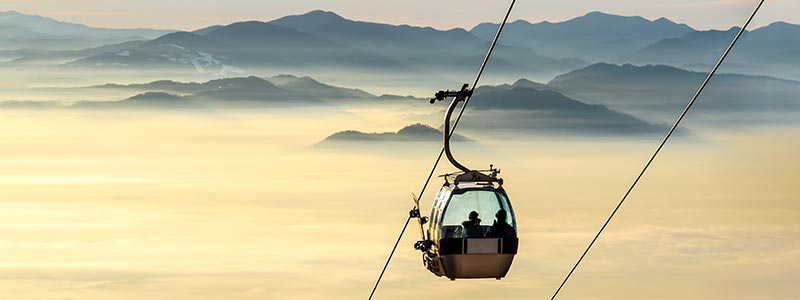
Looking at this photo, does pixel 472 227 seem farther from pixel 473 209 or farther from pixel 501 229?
pixel 501 229

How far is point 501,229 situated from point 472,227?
1.08 m

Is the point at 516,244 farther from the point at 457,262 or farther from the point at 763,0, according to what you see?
the point at 763,0

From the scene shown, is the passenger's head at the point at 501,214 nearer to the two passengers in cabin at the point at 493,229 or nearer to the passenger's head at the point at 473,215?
the two passengers in cabin at the point at 493,229

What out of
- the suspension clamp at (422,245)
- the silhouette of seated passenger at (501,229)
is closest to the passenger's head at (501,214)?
the silhouette of seated passenger at (501,229)

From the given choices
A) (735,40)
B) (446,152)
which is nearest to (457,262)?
(446,152)

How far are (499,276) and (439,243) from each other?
263cm

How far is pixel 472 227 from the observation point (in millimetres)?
50719

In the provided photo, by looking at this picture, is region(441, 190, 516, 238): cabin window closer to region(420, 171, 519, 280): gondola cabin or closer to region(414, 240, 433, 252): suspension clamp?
region(420, 171, 519, 280): gondola cabin

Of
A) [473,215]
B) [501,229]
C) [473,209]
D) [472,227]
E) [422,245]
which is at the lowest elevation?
[422,245]

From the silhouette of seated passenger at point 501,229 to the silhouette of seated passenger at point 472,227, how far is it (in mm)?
388

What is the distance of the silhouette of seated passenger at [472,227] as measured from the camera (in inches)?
1987

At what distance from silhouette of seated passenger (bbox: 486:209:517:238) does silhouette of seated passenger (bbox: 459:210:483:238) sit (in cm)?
39

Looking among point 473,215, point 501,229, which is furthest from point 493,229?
point 473,215

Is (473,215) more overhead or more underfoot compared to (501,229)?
more overhead
